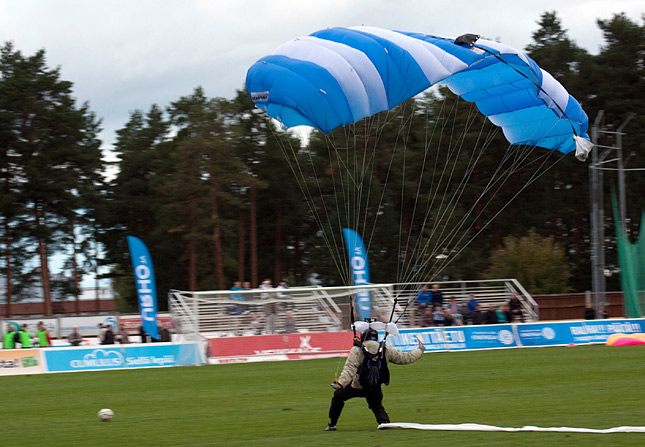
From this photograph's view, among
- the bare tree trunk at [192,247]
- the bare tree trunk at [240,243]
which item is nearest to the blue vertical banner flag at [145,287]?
the bare tree trunk at [192,247]

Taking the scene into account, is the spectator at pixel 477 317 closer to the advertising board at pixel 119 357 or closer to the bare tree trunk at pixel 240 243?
the advertising board at pixel 119 357

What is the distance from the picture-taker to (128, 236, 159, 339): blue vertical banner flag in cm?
2589

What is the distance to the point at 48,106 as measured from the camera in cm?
4850

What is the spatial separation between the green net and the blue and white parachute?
58.6ft

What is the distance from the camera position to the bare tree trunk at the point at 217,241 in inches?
1893

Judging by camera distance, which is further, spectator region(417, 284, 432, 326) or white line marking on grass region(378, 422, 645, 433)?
spectator region(417, 284, 432, 326)

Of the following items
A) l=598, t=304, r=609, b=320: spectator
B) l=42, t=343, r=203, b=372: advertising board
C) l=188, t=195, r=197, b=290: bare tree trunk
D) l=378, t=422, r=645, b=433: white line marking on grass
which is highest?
l=188, t=195, r=197, b=290: bare tree trunk

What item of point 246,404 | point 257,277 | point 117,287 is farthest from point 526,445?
point 117,287

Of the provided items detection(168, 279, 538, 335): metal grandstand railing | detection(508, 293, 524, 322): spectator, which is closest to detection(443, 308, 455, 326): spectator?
detection(168, 279, 538, 335): metal grandstand railing

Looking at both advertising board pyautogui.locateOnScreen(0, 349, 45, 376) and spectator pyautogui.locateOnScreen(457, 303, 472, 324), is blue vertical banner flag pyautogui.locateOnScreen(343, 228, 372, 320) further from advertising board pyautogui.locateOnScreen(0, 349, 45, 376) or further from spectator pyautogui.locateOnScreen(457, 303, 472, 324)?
advertising board pyautogui.locateOnScreen(0, 349, 45, 376)

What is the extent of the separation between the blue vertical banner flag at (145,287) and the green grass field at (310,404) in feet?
20.5

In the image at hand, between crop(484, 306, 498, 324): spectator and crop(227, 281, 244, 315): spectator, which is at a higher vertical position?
crop(227, 281, 244, 315): spectator

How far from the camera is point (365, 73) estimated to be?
11867mm

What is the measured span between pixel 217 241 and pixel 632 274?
2649cm
